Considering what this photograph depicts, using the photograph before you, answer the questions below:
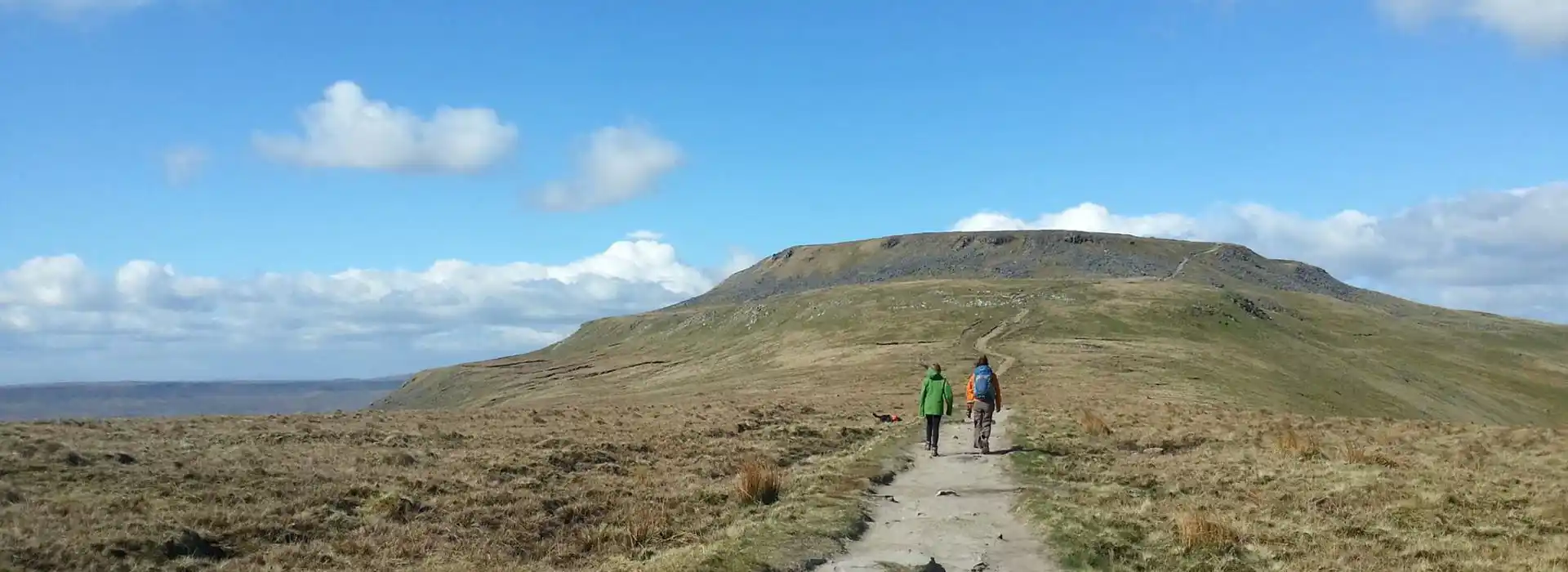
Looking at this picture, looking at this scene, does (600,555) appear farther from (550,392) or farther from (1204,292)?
(1204,292)

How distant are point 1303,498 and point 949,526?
6342 millimetres

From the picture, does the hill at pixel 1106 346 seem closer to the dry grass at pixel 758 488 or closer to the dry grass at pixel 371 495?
the dry grass at pixel 371 495

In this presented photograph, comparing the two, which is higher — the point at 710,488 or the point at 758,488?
the point at 758,488

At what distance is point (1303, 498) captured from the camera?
1623 centimetres

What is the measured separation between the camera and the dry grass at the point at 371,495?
12594mm

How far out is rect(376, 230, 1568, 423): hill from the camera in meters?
71.5

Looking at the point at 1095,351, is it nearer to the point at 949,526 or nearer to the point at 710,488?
the point at 710,488

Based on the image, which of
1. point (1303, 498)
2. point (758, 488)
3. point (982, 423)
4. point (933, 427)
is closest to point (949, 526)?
point (758, 488)

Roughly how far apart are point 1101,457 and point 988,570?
12398mm

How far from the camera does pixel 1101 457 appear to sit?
2308cm

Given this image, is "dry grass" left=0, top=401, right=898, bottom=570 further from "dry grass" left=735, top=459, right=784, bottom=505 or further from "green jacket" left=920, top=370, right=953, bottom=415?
"green jacket" left=920, top=370, right=953, bottom=415

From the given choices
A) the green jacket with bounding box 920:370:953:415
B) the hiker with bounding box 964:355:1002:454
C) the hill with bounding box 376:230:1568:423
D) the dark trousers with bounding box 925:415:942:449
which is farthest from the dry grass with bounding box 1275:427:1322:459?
the hill with bounding box 376:230:1568:423

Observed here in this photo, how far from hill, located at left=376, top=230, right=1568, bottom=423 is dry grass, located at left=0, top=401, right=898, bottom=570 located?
1305 inches

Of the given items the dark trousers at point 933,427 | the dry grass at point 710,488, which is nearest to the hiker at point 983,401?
the dark trousers at point 933,427
